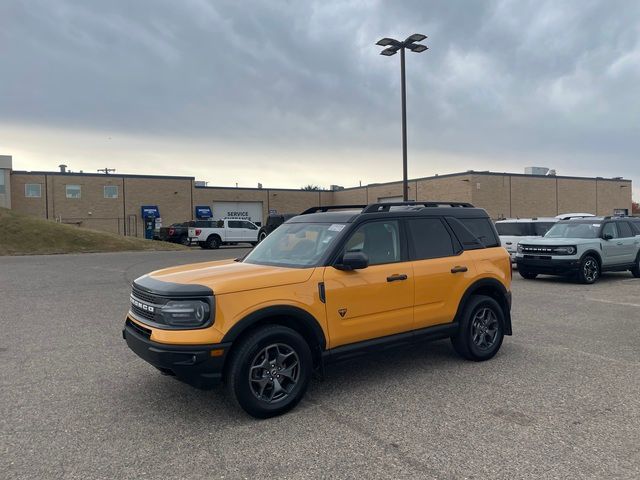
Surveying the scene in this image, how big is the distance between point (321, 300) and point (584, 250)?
10770mm

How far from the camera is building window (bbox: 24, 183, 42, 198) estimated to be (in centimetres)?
4253

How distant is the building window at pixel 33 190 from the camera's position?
140ft

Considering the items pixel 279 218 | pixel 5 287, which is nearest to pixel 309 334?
pixel 5 287

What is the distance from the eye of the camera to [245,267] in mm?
5066

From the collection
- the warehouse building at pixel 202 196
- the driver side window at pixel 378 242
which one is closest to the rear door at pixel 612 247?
the driver side window at pixel 378 242

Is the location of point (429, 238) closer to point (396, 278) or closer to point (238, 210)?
point (396, 278)

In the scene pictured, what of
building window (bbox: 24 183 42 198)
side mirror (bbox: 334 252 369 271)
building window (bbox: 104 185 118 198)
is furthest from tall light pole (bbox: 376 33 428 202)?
building window (bbox: 24 183 42 198)

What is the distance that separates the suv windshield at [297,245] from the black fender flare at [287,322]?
557 millimetres

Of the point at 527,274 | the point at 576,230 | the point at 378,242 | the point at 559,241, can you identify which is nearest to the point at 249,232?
the point at 527,274

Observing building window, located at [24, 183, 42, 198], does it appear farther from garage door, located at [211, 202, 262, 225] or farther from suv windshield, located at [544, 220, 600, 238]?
suv windshield, located at [544, 220, 600, 238]

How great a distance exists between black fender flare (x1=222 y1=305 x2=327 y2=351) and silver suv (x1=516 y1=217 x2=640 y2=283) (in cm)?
1036

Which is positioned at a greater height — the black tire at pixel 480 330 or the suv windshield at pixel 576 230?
the suv windshield at pixel 576 230

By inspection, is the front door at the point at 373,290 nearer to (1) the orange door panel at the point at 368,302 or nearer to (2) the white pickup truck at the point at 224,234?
(1) the orange door panel at the point at 368,302

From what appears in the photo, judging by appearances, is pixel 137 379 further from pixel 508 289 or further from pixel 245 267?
pixel 508 289
